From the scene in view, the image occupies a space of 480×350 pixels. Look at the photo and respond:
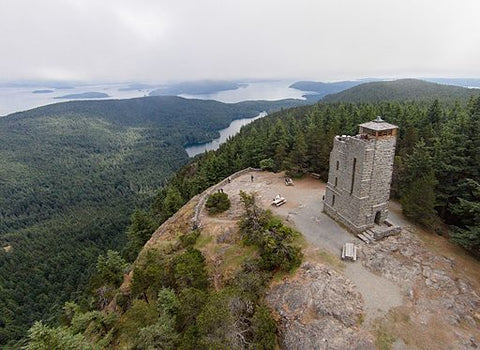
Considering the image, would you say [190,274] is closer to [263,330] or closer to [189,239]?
[189,239]

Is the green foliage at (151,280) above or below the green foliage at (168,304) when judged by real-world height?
below

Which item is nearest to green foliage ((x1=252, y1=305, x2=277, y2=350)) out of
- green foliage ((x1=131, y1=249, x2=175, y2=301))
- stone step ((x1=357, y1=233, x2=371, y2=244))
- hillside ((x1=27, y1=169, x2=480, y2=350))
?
hillside ((x1=27, y1=169, x2=480, y2=350))

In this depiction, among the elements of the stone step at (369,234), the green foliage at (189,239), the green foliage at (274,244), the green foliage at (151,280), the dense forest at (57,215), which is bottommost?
the dense forest at (57,215)

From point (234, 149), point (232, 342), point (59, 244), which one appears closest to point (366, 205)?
point (232, 342)

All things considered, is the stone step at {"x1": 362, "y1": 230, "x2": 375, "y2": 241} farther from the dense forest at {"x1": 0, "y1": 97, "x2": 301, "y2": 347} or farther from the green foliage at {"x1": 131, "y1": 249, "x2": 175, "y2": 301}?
the dense forest at {"x1": 0, "y1": 97, "x2": 301, "y2": 347}

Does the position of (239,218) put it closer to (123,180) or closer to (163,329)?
(163,329)

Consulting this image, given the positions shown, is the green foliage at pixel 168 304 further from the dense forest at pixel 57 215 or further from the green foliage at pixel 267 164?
the dense forest at pixel 57 215

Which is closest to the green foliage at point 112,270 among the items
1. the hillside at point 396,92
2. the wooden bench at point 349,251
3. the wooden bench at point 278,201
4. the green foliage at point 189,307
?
the green foliage at point 189,307

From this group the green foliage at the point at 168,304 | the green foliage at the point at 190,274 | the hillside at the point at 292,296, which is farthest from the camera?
the green foliage at the point at 190,274
